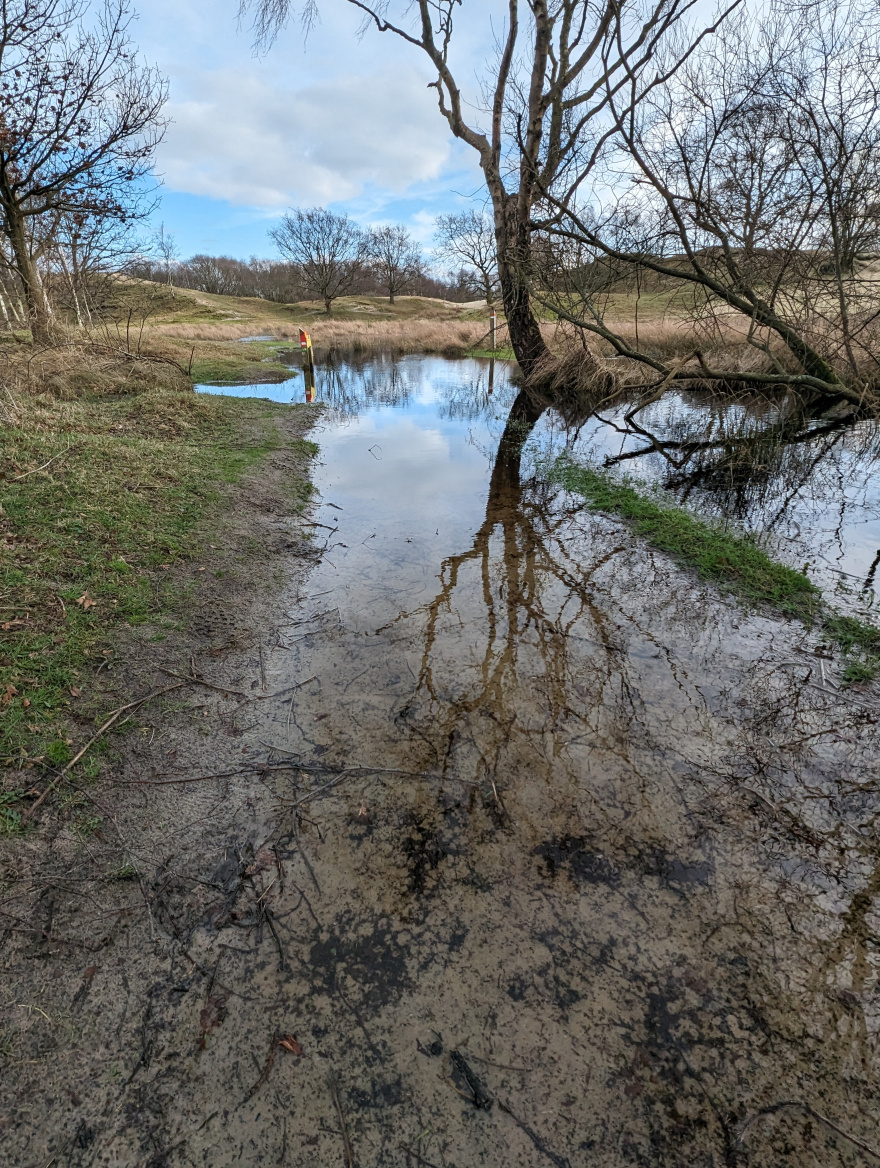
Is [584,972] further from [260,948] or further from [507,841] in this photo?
[260,948]

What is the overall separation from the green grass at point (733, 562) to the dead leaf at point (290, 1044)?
347cm

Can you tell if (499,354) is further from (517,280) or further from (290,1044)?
(290,1044)

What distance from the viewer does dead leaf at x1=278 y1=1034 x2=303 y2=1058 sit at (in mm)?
1626

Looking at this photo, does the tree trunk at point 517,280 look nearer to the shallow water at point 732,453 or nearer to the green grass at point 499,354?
the shallow water at point 732,453

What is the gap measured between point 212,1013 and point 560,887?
128 centimetres

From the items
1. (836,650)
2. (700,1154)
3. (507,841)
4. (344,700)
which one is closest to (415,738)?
(344,700)

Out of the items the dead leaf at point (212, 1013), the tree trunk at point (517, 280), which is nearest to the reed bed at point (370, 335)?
the tree trunk at point (517, 280)

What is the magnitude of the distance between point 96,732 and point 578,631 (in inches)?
118

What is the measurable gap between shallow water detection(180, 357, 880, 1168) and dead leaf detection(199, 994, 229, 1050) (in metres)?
0.05

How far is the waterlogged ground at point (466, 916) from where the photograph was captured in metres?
1.50

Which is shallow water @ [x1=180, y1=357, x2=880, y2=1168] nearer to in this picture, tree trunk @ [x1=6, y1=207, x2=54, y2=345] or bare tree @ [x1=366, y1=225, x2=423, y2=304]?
tree trunk @ [x1=6, y1=207, x2=54, y2=345]

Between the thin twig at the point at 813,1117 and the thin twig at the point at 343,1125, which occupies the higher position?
the thin twig at the point at 343,1125

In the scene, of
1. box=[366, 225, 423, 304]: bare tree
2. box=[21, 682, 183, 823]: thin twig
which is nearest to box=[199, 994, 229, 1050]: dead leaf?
box=[21, 682, 183, 823]: thin twig

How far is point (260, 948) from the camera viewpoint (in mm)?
1891
